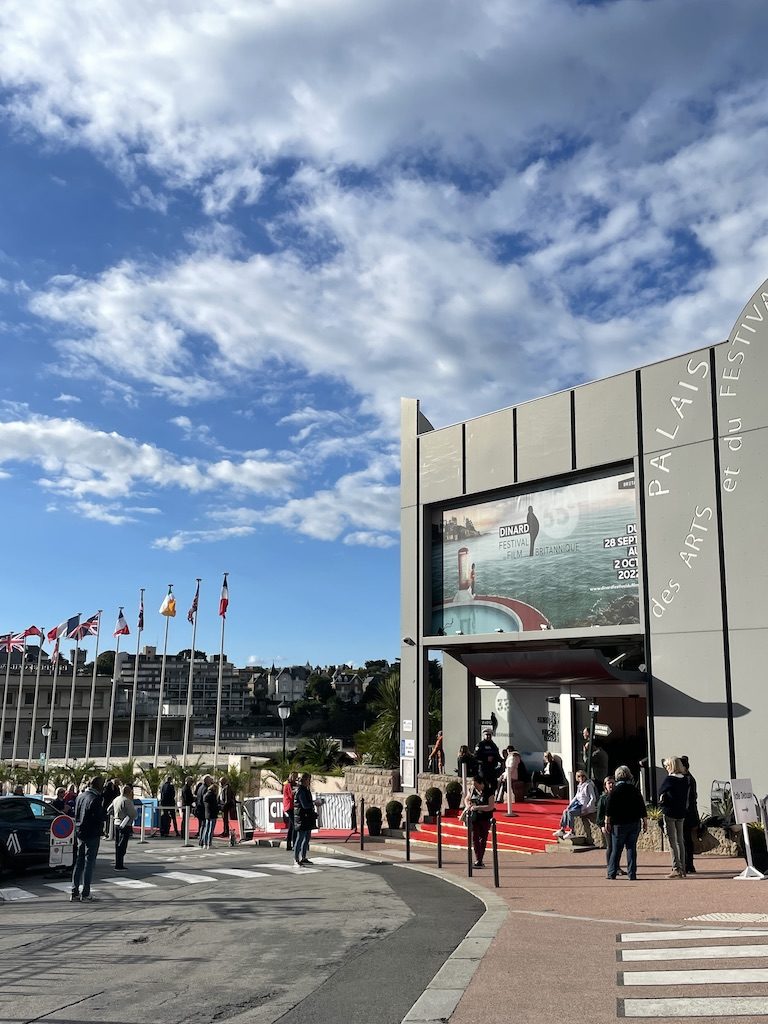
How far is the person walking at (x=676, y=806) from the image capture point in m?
13.3

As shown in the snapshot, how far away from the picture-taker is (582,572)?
2255cm

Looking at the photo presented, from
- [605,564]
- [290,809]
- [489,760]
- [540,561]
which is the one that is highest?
[540,561]

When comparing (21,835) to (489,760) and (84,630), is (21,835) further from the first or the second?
(84,630)

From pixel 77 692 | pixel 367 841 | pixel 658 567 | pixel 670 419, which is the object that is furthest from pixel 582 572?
pixel 77 692

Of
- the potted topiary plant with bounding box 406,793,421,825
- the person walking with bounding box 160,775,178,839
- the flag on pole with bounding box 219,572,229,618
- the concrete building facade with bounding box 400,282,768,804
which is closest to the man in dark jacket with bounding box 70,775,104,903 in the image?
the potted topiary plant with bounding box 406,793,421,825

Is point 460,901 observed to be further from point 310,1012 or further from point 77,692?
point 77,692

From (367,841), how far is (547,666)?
5881 millimetres

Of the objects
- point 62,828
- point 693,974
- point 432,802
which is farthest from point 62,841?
point 432,802

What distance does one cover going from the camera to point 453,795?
2281 centimetres

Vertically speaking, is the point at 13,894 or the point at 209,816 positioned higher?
the point at 209,816

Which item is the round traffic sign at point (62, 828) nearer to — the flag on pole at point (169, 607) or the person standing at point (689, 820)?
the person standing at point (689, 820)

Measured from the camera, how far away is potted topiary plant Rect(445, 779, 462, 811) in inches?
898

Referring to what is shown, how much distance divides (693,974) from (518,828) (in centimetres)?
1301

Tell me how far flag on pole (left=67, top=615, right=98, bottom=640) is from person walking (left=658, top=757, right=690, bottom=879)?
40.0 meters
